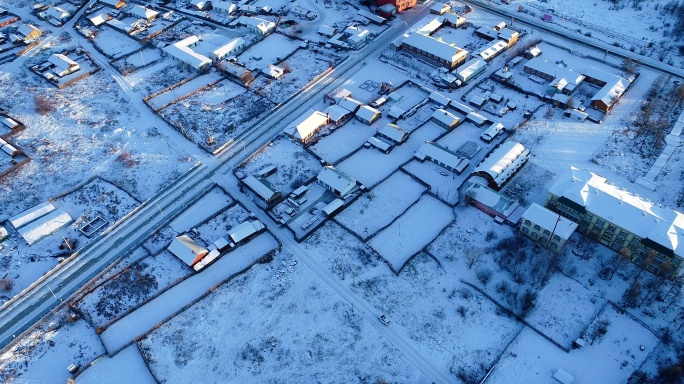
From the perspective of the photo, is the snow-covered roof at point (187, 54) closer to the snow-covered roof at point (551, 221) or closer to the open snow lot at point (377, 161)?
the open snow lot at point (377, 161)

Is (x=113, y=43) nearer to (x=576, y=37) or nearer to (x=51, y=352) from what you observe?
(x=51, y=352)

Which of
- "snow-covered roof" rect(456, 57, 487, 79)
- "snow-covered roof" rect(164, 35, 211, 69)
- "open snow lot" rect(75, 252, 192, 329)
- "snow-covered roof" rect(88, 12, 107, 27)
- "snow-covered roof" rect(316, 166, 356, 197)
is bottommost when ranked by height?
"open snow lot" rect(75, 252, 192, 329)

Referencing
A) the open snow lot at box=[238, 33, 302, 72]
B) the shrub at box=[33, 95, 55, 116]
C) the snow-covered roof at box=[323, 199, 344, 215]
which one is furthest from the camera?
the open snow lot at box=[238, 33, 302, 72]

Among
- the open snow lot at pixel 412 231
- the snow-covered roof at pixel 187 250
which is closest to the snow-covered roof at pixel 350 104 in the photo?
the open snow lot at pixel 412 231

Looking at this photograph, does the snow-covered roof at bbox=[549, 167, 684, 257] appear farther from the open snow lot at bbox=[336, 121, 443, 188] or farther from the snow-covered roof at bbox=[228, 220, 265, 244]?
the snow-covered roof at bbox=[228, 220, 265, 244]

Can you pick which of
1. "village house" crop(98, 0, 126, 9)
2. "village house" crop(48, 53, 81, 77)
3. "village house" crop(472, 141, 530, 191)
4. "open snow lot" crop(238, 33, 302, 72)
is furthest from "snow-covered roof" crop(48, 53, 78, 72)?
"village house" crop(472, 141, 530, 191)

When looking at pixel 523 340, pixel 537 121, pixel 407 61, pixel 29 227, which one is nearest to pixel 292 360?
pixel 523 340

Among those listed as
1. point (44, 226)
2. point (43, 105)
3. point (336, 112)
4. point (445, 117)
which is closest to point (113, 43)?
point (43, 105)
